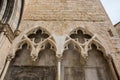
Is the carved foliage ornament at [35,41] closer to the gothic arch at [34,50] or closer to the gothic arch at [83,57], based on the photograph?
the gothic arch at [34,50]

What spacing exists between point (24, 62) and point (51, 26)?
1.29m

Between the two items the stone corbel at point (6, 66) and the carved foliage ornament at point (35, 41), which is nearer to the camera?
the stone corbel at point (6, 66)

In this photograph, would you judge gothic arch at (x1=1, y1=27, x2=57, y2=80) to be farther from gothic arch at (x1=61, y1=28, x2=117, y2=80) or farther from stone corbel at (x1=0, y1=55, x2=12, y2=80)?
gothic arch at (x1=61, y1=28, x2=117, y2=80)

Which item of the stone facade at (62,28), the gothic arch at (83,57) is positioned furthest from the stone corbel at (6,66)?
the gothic arch at (83,57)

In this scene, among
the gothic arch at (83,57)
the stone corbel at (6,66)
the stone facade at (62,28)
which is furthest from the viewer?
the stone facade at (62,28)

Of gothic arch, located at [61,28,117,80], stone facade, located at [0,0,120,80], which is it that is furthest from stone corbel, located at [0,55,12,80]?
gothic arch, located at [61,28,117,80]

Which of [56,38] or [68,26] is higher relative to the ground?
[68,26]

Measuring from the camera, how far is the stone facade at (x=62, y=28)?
419 cm

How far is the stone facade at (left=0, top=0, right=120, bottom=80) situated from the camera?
13.7 feet

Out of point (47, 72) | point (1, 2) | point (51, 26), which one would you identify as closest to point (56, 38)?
point (51, 26)

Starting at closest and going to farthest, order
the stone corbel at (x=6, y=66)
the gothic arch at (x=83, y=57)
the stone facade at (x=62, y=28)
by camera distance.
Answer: the stone corbel at (x=6, y=66) → the gothic arch at (x=83, y=57) → the stone facade at (x=62, y=28)

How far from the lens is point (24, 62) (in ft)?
14.1

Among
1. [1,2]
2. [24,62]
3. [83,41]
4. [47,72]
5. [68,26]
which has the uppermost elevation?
[1,2]

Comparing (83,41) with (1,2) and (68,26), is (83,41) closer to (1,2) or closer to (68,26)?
(68,26)
